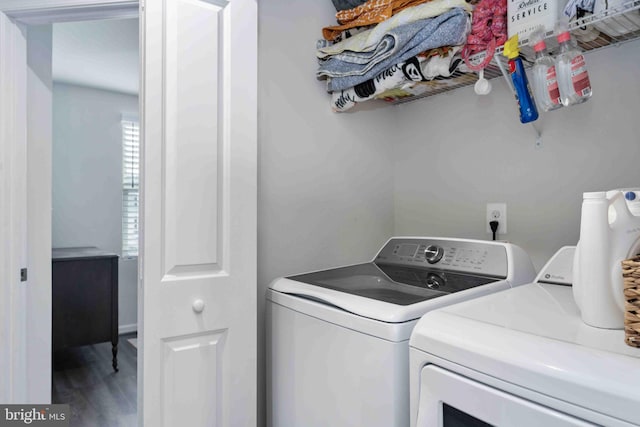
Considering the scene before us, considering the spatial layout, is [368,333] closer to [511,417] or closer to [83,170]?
[511,417]

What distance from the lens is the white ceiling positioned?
258cm

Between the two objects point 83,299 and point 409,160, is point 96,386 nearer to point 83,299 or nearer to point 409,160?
point 83,299

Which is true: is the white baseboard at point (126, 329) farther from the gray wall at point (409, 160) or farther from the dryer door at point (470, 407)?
the dryer door at point (470, 407)

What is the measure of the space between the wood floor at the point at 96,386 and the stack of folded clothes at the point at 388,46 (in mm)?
2292

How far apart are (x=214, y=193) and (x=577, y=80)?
3.67 ft

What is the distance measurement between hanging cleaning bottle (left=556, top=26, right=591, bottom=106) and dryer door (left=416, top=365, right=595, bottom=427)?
0.84 m

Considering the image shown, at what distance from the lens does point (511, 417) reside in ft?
2.24

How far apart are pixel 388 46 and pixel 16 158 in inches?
58.6

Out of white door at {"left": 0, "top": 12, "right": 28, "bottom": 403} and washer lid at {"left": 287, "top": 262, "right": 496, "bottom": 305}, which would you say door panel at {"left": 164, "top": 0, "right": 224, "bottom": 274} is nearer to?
washer lid at {"left": 287, "top": 262, "right": 496, "bottom": 305}

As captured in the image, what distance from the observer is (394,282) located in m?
1.32

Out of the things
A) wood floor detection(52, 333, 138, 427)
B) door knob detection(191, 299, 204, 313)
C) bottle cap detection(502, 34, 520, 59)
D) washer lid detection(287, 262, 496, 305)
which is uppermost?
bottle cap detection(502, 34, 520, 59)

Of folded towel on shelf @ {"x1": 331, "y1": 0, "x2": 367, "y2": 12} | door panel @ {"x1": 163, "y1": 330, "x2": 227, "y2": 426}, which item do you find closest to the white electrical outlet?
folded towel on shelf @ {"x1": 331, "y1": 0, "x2": 367, "y2": 12}

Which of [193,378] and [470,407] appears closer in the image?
[470,407]

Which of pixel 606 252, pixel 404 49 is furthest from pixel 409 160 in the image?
pixel 606 252
